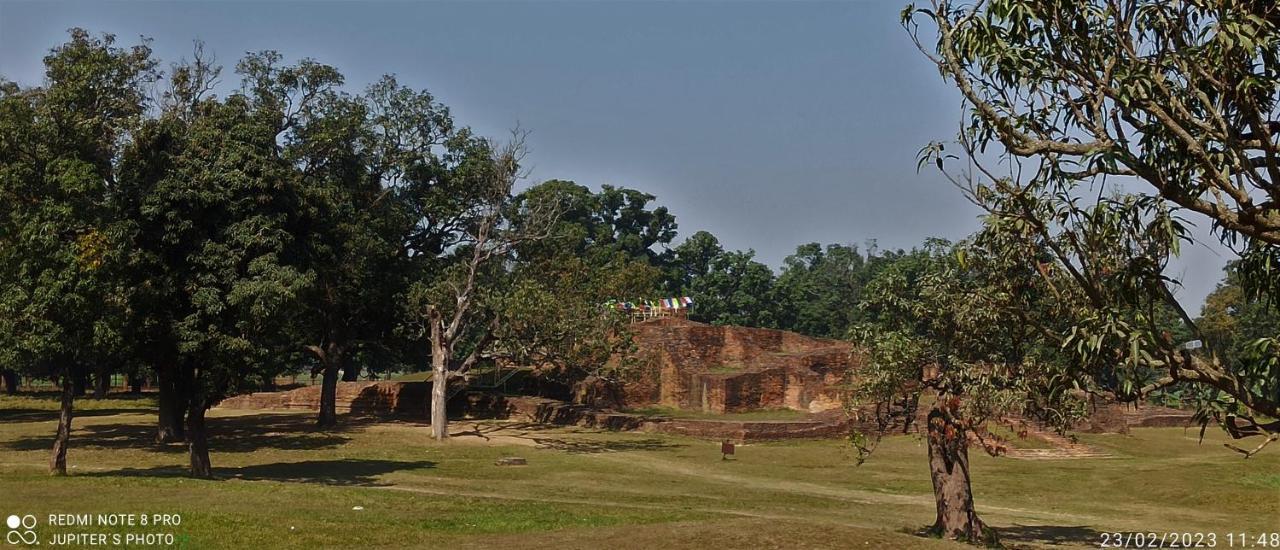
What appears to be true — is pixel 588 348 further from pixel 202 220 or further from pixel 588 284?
pixel 202 220

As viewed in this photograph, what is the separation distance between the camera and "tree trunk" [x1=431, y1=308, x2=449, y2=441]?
31641 mm

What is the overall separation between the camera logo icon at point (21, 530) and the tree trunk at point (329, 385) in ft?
68.9

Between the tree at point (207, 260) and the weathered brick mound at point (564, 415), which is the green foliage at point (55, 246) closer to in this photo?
the tree at point (207, 260)

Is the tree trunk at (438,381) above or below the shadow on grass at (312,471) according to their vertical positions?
above

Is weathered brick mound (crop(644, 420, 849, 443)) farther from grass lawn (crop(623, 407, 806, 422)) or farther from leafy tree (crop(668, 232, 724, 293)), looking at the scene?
leafy tree (crop(668, 232, 724, 293))

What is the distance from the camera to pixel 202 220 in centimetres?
2062

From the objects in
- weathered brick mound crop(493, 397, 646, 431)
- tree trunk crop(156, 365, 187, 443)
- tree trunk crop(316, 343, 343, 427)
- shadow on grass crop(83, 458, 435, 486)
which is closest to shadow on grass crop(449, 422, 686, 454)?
weathered brick mound crop(493, 397, 646, 431)

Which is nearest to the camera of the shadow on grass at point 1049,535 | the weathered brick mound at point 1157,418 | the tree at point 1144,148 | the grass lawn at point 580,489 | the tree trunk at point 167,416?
the tree at point 1144,148

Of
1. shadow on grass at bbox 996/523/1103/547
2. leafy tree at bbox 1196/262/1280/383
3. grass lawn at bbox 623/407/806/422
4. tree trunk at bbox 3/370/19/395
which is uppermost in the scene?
leafy tree at bbox 1196/262/1280/383

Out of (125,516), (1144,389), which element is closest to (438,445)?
(125,516)

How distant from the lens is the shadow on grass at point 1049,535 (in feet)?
51.8

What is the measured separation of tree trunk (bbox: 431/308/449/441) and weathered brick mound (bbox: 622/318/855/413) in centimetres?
947

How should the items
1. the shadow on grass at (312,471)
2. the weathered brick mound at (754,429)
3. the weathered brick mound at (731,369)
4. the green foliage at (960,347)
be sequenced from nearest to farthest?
the green foliage at (960,347), the shadow on grass at (312,471), the weathered brick mound at (754,429), the weathered brick mound at (731,369)
